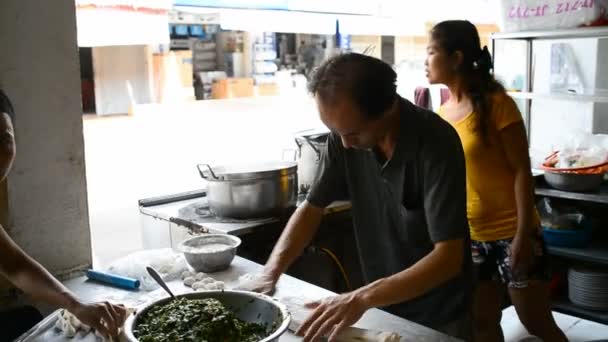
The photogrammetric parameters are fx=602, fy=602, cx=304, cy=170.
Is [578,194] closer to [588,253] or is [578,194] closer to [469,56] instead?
[588,253]

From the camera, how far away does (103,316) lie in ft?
4.88

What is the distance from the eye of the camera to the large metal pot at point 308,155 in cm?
300

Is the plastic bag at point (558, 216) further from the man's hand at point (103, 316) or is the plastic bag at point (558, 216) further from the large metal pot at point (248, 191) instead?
the man's hand at point (103, 316)

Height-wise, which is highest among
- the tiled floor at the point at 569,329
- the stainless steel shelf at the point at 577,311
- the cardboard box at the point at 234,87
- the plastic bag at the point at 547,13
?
the plastic bag at the point at 547,13

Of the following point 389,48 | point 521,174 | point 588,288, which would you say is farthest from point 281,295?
point 389,48

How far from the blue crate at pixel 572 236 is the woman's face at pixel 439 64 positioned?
154cm

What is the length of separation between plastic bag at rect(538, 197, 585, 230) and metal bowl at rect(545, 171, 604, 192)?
8.3 inches

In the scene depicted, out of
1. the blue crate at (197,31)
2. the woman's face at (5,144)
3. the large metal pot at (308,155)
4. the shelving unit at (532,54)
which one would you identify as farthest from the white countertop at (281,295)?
the blue crate at (197,31)

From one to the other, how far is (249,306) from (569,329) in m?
2.13

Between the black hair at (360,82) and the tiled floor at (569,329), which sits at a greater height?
the black hair at (360,82)

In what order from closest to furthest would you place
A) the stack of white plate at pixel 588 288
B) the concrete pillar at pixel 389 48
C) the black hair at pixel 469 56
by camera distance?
the black hair at pixel 469 56 < the stack of white plate at pixel 588 288 < the concrete pillar at pixel 389 48

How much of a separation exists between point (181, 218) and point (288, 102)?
33.9ft

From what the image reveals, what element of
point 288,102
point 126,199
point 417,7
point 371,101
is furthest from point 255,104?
point 371,101

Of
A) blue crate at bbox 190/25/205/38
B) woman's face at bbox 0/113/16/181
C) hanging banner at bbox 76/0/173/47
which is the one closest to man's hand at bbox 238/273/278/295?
woman's face at bbox 0/113/16/181
